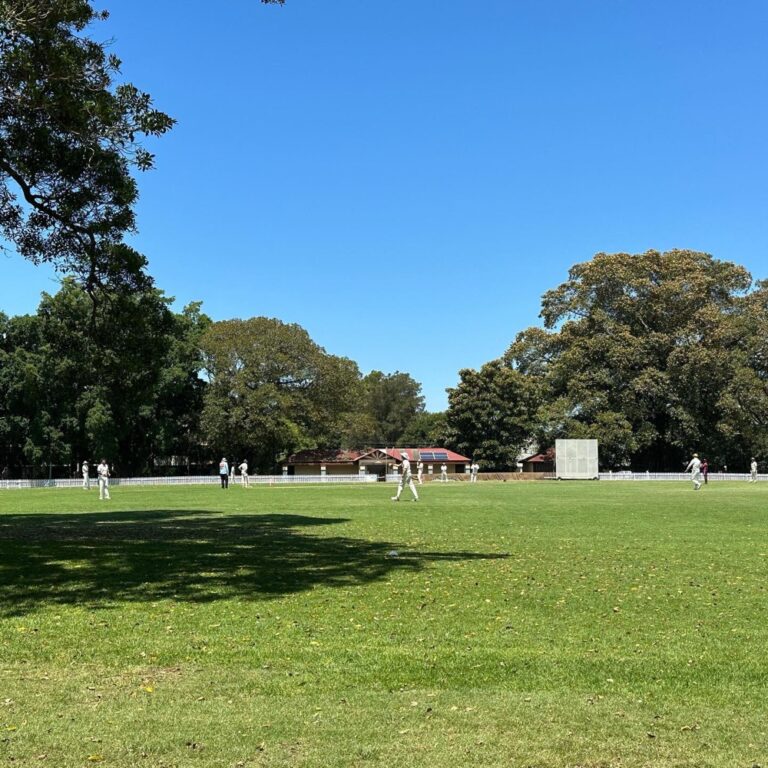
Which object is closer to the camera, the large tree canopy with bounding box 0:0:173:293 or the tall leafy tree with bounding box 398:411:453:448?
the large tree canopy with bounding box 0:0:173:293

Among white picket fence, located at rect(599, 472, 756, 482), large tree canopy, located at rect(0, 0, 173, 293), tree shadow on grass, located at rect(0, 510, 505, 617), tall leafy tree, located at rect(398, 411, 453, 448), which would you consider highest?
large tree canopy, located at rect(0, 0, 173, 293)

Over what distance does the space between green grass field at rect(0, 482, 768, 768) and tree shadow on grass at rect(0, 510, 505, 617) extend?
0.23 feet

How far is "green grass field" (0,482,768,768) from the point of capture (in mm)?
4426

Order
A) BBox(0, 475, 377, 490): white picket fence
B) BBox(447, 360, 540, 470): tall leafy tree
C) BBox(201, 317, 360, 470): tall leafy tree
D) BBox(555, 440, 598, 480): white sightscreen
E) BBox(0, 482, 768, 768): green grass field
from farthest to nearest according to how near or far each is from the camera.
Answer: BBox(447, 360, 540, 470): tall leafy tree, BBox(201, 317, 360, 470): tall leafy tree, BBox(555, 440, 598, 480): white sightscreen, BBox(0, 475, 377, 490): white picket fence, BBox(0, 482, 768, 768): green grass field

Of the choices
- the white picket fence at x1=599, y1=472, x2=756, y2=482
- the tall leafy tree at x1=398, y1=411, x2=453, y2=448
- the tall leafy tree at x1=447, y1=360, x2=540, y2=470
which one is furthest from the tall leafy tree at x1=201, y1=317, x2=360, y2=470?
the tall leafy tree at x1=398, y1=411, x2=453, y2=448

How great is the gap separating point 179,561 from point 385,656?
6.17 m

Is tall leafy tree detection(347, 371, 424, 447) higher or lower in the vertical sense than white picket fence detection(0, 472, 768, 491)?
higher

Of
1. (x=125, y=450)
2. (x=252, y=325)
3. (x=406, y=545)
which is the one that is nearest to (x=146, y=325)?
(x=406, y=545)

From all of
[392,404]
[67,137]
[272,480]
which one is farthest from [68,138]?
[392,404]

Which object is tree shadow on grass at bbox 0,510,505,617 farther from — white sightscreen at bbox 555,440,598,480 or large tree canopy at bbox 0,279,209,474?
white sightscreen at bbox 555,440,598,480

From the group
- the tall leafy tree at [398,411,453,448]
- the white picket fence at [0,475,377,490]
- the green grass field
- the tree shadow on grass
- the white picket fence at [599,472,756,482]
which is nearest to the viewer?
the green grass field

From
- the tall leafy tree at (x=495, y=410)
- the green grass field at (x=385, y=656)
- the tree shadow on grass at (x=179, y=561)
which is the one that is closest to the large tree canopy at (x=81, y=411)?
the tall leafy tree at (x=495, y=410)

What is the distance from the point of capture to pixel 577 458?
59.6 meters

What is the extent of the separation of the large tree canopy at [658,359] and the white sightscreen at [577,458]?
302 cm
